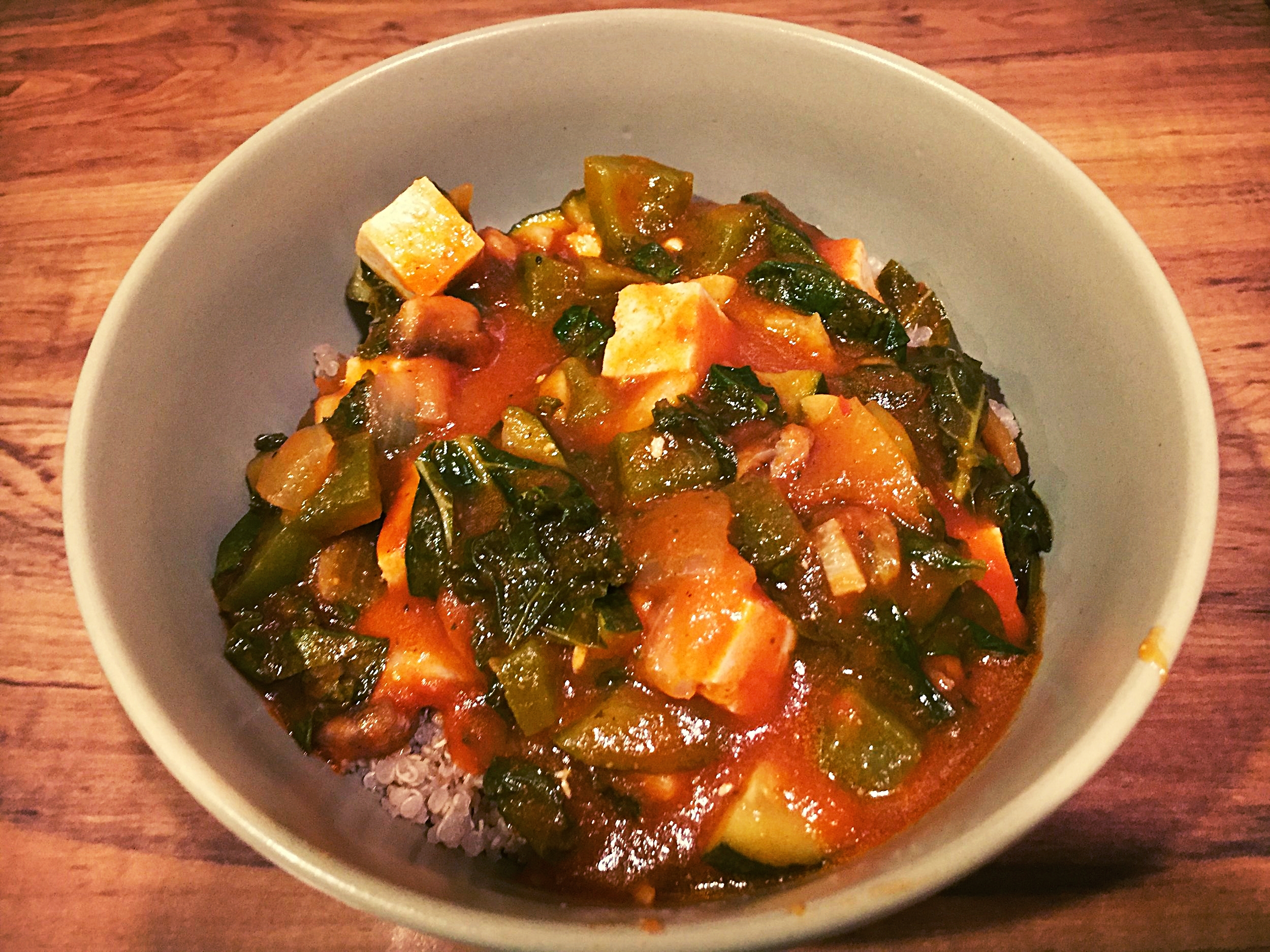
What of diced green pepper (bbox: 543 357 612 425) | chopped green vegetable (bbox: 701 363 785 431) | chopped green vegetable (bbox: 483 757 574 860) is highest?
chopped green vegetable (bbox: 701 363 785 431)

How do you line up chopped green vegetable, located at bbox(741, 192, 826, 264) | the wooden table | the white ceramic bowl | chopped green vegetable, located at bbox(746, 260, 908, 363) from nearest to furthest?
the white ceramic bowl < the wooden table < chopped green vegetable, located at bbox(746, 260, 908, 363) < chopped green vegetable, located at bbox(741, 192, 826, 264)

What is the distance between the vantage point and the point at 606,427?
7.86 feet

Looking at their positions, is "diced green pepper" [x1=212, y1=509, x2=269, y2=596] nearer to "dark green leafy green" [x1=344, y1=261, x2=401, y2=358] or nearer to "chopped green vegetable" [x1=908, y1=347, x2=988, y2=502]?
"dark green leafy green" [x1=344, y1=261, x2=401, y2=358]

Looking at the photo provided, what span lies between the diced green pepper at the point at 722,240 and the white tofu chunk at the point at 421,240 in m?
0.74

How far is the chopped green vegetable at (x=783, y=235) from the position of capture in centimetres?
273

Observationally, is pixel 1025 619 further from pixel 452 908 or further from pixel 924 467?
pixel 452 908

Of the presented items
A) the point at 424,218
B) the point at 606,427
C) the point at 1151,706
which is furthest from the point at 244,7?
the point at 1151,706

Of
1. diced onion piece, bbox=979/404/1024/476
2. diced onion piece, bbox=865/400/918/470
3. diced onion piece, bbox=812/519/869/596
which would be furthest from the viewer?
diced onion piece, bbox=979/404/1024/476

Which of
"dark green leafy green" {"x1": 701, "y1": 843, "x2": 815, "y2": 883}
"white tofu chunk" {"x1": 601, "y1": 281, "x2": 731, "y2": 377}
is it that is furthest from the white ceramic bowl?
"white tofu chunk" {"x1": 601, "y1": 281, "x2": 731, "y2": 377}

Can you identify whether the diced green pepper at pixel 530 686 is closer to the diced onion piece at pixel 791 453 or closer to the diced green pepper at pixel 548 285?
the diced onion piece at pixel 791 453

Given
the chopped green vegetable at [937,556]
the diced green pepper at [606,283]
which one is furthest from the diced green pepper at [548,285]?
the chopped green vegetable at [937,556]

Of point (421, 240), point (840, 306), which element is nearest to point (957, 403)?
point (840, 306)

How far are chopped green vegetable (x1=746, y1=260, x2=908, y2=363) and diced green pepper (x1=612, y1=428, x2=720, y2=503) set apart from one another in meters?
0.74

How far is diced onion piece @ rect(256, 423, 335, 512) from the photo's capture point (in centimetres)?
231
